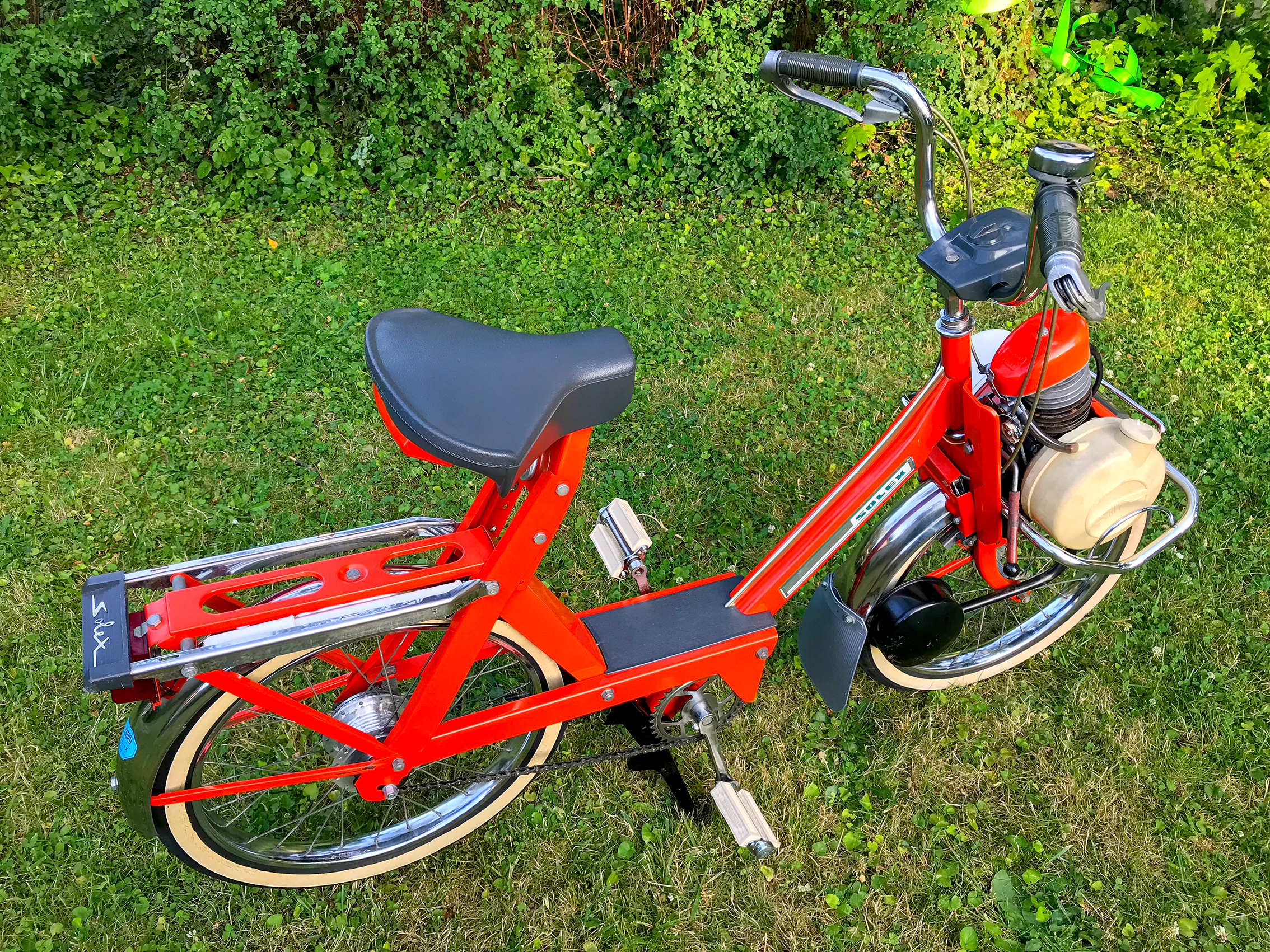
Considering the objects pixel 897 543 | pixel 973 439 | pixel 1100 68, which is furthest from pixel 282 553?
pixel 1100 68

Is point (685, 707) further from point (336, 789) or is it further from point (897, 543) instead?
point (336, 789)

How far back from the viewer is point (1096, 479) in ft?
7.27

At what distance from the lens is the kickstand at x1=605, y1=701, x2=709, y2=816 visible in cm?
272

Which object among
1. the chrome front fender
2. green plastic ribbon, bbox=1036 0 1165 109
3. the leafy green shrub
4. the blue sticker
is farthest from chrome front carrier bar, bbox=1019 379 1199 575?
green plastic ribbon, bbox=1036 0 1165 109

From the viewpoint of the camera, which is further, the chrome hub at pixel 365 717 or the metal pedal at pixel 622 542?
the metal pedal at pixel 622 542

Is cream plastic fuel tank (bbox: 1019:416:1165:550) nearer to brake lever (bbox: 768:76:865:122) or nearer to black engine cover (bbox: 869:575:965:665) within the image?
black engine cover (bbox: 869:575:965:665)

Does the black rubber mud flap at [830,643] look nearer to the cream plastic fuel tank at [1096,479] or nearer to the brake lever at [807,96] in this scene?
the cream plastic fuel tank at [1096,479]

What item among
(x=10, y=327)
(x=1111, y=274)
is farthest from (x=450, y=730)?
(x=1111, y=274)

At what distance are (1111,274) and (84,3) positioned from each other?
5364 millimetres

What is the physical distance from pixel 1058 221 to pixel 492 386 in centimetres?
112

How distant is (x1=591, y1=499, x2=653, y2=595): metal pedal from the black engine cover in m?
0.65

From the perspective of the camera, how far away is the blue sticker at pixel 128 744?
2.13 m

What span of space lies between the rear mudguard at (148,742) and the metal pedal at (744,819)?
4.20 feet

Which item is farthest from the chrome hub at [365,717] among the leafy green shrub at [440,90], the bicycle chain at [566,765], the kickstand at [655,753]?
the leafy green shrub at [440,90]
